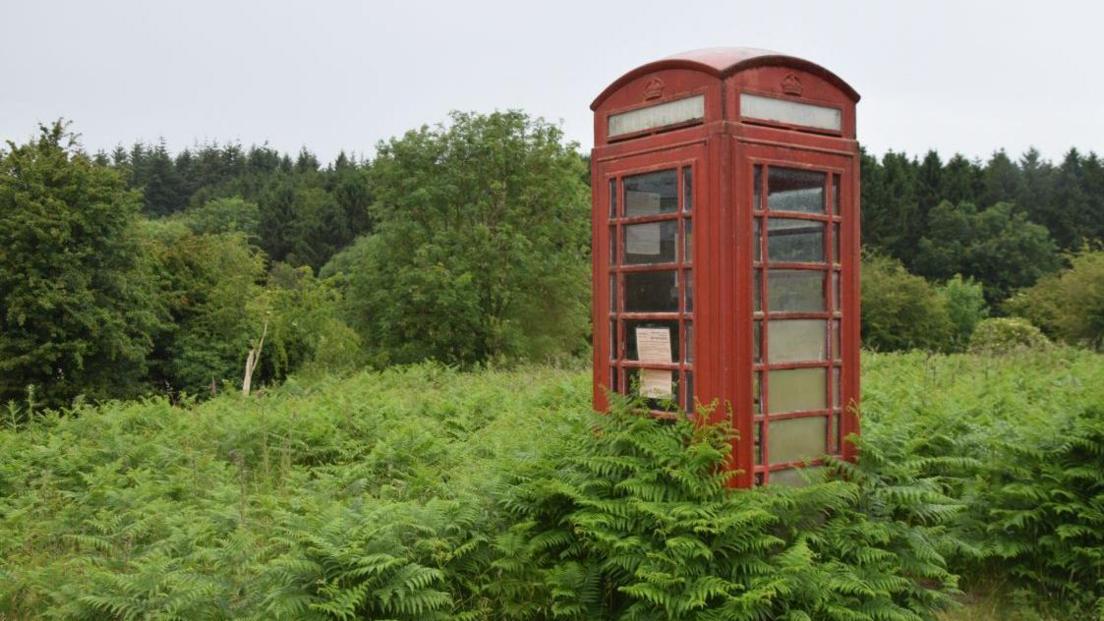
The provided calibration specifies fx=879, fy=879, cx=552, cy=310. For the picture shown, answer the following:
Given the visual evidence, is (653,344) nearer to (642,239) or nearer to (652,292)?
(652,292)

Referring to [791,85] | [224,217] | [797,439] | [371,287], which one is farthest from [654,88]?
[224,217]

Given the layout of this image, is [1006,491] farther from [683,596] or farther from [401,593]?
→ [401,593]

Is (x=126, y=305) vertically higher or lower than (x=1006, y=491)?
higher

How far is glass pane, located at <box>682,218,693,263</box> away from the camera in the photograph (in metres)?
5.24

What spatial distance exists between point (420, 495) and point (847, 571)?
11.3 ft

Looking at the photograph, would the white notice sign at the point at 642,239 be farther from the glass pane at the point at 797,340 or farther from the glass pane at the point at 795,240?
the glass pane at the point at 797,340

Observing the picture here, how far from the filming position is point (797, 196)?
18.0ft

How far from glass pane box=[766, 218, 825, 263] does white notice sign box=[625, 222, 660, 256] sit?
0.68 meters

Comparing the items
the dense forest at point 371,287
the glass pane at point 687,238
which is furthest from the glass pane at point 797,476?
the dense forest at point 371,287

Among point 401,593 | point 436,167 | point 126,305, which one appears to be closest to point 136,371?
point 126,305

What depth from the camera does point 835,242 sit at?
562cm

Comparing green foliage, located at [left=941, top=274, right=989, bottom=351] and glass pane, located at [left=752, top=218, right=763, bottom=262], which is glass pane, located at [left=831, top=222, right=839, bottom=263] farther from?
green foliage, located at [left=941, top=274, right=989, bottom=351]

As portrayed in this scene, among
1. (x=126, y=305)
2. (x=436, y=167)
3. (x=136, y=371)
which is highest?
(x=436, y=167)

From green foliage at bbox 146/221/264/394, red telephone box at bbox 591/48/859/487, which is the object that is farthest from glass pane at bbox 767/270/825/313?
green foliage at bbox 146/221/264/394
